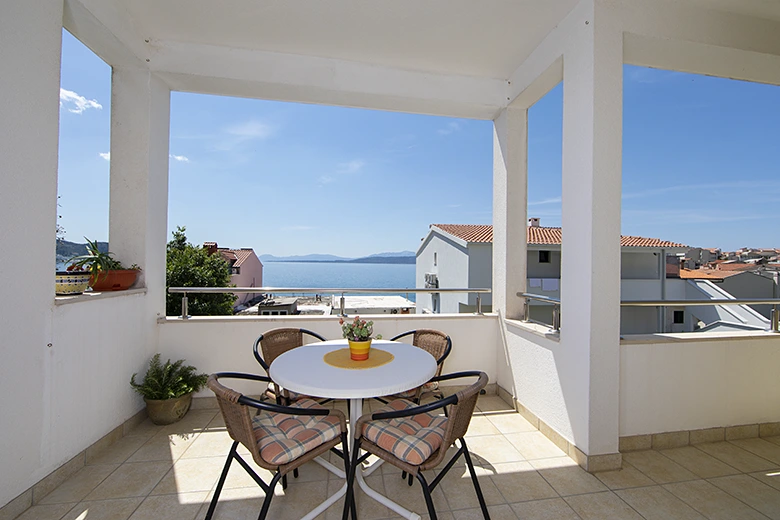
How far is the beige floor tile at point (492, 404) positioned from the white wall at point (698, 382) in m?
0.96

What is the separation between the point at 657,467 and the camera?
2041 millimetres

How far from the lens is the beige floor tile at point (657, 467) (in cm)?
194

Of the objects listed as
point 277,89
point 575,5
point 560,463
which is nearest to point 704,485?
point 560,463

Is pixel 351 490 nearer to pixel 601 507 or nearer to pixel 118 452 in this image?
pixel 601 507

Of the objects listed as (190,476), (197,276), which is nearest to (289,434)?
(190,476)

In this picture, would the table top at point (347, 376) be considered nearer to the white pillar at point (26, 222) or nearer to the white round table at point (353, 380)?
the white round table at point (353, 380)

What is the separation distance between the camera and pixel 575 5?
221 cm

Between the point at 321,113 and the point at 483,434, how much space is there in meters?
6.69

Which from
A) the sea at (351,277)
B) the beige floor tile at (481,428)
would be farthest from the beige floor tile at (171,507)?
the sea at (351,277)

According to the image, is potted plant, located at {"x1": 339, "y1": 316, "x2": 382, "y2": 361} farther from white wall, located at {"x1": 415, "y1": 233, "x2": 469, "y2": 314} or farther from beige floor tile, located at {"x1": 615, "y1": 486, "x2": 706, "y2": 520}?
white wall, located at {"x1": 415, "y1": 233, "x2": 469, "y2": 314}

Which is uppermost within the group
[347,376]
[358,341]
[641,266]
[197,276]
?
[641,266]

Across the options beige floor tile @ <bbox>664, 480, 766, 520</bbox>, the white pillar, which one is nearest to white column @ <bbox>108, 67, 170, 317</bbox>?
the white pillar

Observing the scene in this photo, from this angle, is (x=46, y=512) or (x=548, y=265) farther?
(x=548, y=265)

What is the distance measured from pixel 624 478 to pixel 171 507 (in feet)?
8.53
